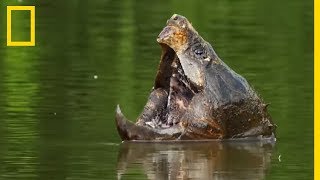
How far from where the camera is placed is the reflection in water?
1291 centimetres

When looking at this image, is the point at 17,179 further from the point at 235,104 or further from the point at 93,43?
the point at 93,43

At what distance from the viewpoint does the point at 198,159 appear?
13.8 m

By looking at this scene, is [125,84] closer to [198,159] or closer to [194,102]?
[194,102]

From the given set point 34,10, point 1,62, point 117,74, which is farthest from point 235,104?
point 34,10

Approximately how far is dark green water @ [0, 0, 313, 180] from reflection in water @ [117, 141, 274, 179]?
1 cm

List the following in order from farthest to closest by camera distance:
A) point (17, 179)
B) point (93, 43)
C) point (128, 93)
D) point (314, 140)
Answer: point (93, 43), point (128, 93), point (314, 140), point (17, 179)

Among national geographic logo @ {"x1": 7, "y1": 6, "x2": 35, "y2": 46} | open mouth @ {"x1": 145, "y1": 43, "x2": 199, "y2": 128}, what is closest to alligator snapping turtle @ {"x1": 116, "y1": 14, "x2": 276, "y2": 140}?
open mouth @ {"x1": 145, "y1": 43, "x2": 199, "y2": 128}

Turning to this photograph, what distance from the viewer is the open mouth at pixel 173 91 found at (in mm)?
15023

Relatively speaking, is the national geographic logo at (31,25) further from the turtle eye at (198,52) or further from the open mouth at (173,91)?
the turtle eye at (198,52)

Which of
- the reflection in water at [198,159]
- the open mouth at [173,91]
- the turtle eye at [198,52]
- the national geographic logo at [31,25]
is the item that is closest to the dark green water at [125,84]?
the reflection in water at [198,159]

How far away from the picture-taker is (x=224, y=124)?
14.9m

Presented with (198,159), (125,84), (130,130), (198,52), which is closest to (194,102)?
(198,52)

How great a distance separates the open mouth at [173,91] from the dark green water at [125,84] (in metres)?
0.43

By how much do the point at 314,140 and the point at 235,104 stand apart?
797 millimetres
